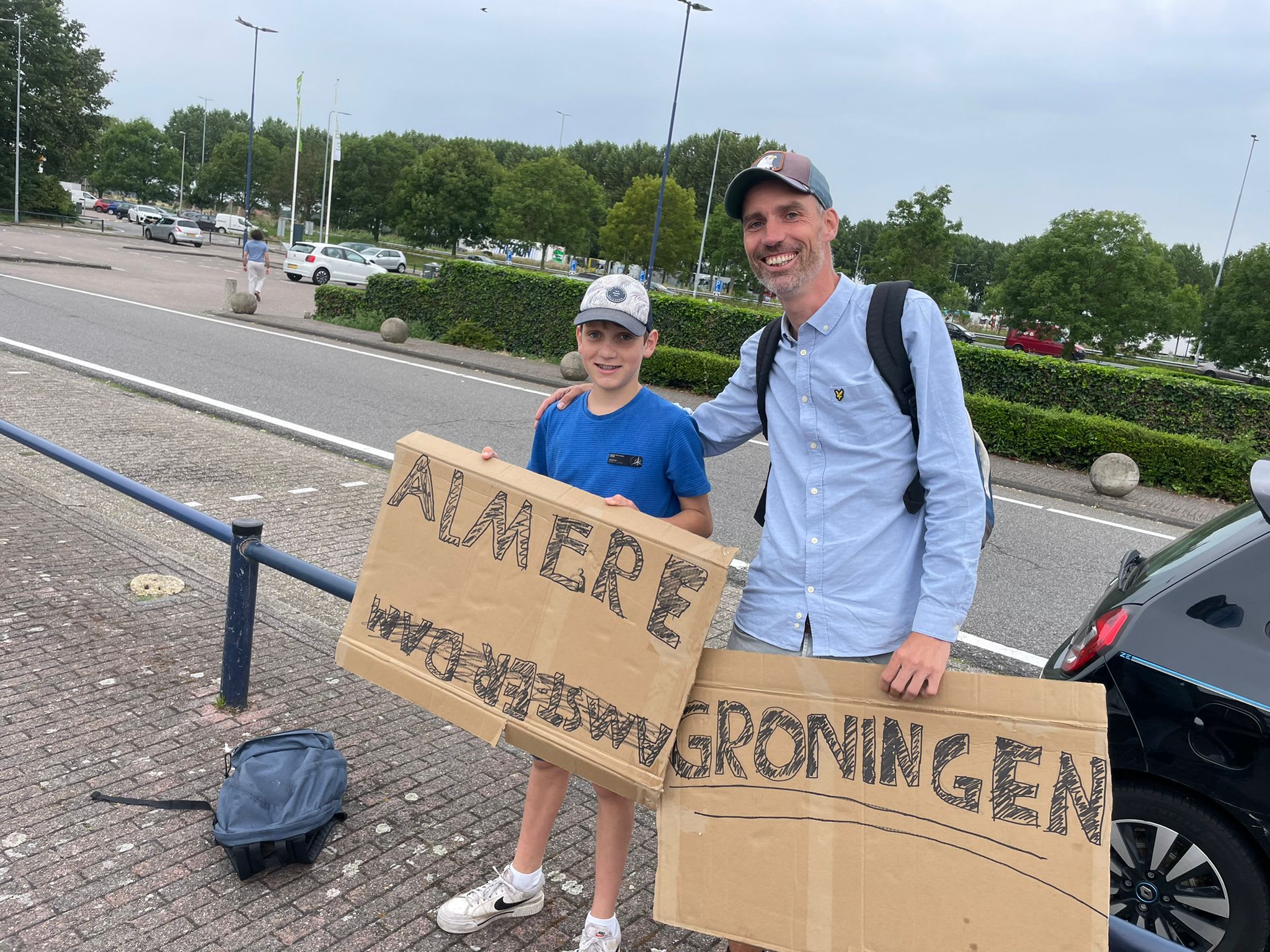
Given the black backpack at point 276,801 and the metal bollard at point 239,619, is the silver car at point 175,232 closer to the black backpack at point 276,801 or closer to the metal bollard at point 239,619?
the metal bollard at point 239,619

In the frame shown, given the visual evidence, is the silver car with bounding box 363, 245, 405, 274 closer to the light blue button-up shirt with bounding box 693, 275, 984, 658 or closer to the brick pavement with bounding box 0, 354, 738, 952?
the brick pavement with bounding box 0, 354, 738, 952

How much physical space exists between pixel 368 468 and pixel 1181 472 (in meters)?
10.3

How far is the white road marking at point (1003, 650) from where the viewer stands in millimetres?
5465

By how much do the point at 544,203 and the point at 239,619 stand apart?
52.6 metres

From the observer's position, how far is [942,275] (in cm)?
3628

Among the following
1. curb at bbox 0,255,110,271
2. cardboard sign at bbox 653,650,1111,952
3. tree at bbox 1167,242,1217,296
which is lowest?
curb at bbox 0,255,110,271

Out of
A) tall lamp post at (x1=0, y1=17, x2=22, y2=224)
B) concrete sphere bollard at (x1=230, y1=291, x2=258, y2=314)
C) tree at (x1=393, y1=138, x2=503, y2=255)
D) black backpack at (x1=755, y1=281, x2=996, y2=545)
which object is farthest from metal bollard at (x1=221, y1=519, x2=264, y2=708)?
tall lamp post at (x1=0, y1=17, x2=22, y2=224)

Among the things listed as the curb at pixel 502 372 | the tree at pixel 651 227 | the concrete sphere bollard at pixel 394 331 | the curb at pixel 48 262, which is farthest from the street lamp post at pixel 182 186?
the concrete sphere bollard at pixel 394 331

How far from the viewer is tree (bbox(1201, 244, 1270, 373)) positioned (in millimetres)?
37062

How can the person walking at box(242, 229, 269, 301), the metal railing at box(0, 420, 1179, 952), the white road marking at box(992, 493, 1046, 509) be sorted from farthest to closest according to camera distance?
the person walking at box(242, 229, 269, 301) → the white road marking at box(992, 493, 1046, 509) → the metal railing at box(0, 420, 1179, 952)

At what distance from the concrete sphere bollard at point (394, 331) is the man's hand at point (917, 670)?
16914 millimetres

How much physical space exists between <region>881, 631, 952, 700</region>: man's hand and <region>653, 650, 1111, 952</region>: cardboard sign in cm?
3

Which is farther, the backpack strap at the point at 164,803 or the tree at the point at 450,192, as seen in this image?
the tree at the point at 450,192

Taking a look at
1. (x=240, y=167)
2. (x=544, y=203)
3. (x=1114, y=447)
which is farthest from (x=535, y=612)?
(x=240, y=167)
